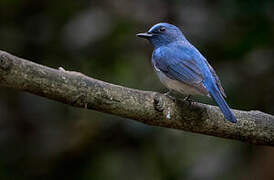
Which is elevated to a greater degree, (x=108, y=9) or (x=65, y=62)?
(x=108, y=9)

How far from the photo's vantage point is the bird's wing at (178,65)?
4.45m

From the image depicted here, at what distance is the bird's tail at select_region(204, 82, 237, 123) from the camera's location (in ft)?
12.5

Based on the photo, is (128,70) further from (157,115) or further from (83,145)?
(157,115)

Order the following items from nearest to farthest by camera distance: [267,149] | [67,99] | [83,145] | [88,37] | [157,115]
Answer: [67,99]
[157,115]
[267,149]
[83,145]
[88,37]

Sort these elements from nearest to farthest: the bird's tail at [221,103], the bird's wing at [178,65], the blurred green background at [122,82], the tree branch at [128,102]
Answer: the tree branch at [128,102]
the bird's tail at [221,103]
the bird's wing at [178,65]
the blurred green background at [122,82]

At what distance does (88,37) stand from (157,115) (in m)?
2.79

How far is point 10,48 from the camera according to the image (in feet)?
20.5

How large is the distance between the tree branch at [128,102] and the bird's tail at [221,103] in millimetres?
87

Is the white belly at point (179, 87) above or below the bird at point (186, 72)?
below

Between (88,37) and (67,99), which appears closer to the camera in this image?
(67,99)

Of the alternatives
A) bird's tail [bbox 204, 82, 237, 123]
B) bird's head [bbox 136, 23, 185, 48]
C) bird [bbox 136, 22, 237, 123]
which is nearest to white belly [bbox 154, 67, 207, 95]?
bird [bbox 136, 22, 237, 123]

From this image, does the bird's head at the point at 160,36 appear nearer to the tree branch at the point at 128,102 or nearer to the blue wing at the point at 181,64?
the blue wing at the point at 181,64

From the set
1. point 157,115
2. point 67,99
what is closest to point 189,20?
point 157,115

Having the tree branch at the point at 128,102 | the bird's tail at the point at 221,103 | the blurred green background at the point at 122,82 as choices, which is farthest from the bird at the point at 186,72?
the blurred green background at the point at 122,82
